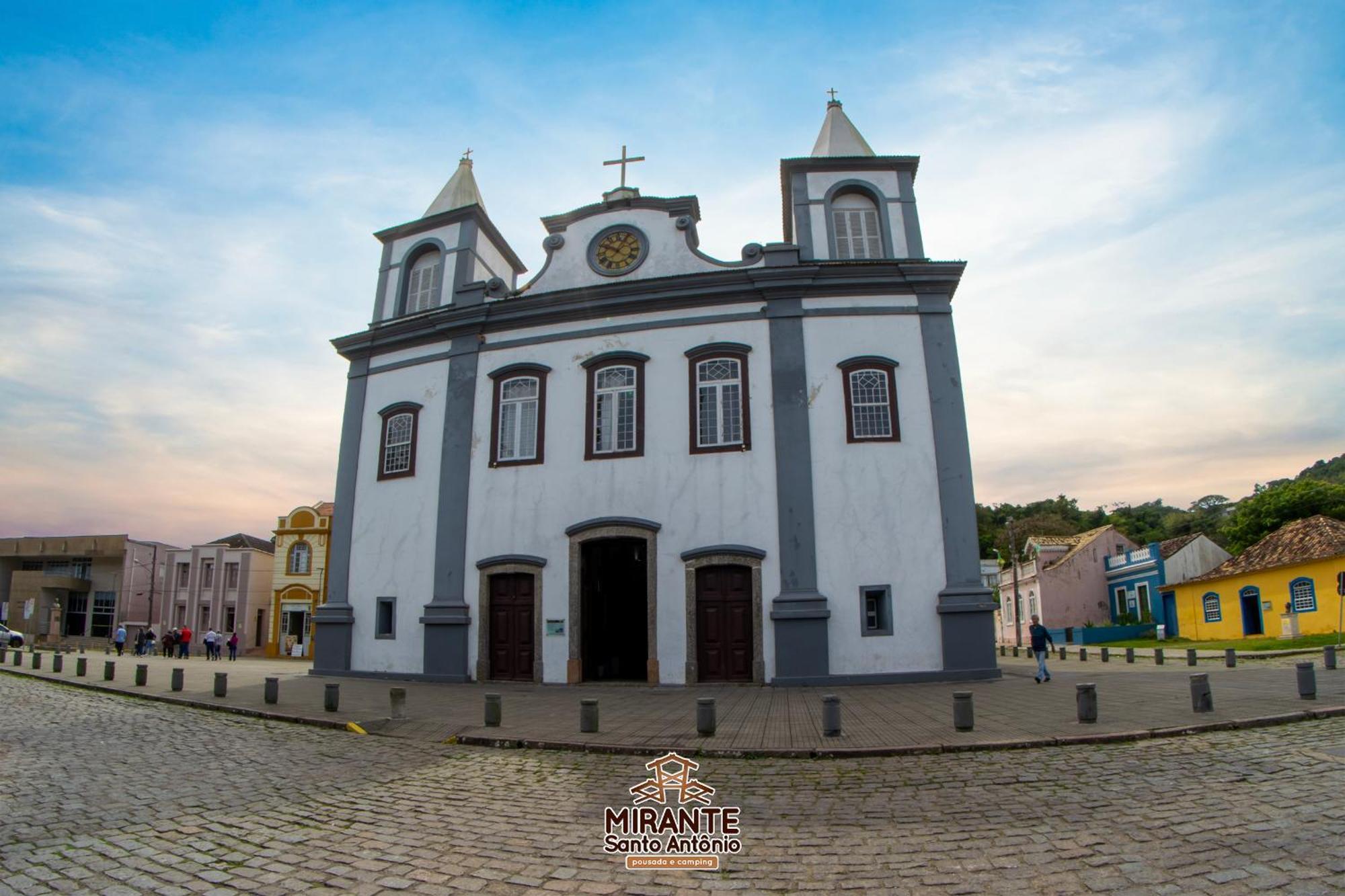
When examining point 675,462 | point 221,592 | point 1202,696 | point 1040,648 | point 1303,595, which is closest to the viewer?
point 1202,696

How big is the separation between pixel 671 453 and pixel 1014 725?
9.20 metres

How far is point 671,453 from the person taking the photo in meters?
17.0

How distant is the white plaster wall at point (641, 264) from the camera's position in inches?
720

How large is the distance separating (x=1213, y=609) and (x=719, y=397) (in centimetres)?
3107

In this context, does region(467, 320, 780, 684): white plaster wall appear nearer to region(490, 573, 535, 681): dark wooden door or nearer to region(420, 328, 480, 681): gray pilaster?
region(420, 328, 480, 681): gray pilaster

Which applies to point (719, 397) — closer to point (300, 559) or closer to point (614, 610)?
point (614, 610)

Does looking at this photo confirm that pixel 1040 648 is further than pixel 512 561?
No

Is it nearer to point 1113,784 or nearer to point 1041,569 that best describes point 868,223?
point 1113,784

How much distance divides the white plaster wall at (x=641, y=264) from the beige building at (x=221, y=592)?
3449cm

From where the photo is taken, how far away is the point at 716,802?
668cm

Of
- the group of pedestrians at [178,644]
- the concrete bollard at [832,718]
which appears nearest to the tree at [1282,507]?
the concrete bollard at [832,718]

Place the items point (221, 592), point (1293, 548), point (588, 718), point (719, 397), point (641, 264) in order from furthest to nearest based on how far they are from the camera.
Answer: point (221, 592) < point (1293, 548) < point (641, 264) < point (719, 397) < point (588, 718)

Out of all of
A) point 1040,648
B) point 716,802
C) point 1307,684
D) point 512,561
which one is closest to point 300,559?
point 512,561

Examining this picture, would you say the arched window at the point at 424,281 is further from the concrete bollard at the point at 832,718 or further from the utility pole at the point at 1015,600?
the utility pole at the point at 1015,600
